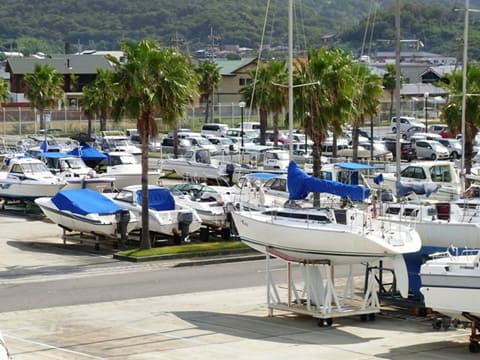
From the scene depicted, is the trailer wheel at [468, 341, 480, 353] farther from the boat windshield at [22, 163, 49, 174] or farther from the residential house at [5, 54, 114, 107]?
the residential house at [5, 54, 114, 107]

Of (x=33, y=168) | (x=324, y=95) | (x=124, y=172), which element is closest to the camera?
(x=324, y=95)

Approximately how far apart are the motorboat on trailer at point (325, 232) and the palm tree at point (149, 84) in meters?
8.55

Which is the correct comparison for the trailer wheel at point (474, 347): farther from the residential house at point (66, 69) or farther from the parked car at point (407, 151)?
the residential house at point (66, 69)

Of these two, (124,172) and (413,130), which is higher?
(413,130)

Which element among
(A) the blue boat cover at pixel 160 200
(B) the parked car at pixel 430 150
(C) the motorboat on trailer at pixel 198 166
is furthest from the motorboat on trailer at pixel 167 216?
(B) the parked car at pixel 430 150

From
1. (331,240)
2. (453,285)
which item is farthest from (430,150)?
(453,285)

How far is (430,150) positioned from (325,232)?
160 feet

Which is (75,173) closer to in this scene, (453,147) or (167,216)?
(167,216)

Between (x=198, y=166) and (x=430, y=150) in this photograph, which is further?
(x=430, y=150)

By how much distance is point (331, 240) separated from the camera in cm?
2767

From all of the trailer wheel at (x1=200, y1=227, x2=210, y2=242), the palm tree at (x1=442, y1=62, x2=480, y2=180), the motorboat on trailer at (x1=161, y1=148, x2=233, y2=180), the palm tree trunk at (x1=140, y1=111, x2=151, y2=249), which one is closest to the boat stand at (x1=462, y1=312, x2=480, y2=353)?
the palm tree trunk at (x1=140, y1=111, x2=151, y2=249)

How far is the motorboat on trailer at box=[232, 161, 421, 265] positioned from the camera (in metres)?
27.4

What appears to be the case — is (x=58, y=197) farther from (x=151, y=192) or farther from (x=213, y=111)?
(x=213, y=111)

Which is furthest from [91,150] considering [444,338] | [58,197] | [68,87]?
[68,87]
